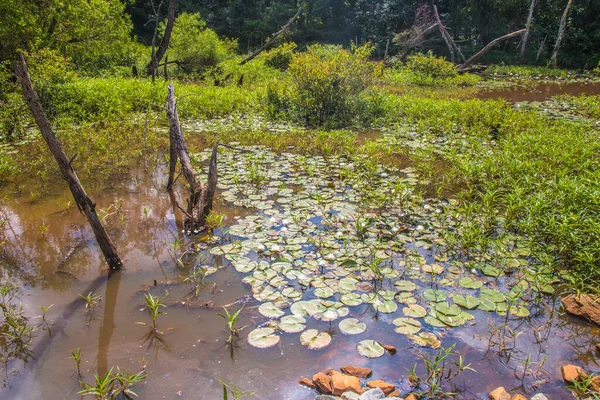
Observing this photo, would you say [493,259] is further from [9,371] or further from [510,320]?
[9,371]

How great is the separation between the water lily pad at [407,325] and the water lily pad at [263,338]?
2.68 ft

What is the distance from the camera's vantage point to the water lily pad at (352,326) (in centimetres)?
249

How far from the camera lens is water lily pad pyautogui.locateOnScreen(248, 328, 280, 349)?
240cm

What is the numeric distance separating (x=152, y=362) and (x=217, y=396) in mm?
505

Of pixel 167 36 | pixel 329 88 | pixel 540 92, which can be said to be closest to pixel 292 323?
pixel 329 88

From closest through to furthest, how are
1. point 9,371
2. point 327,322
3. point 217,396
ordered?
point 217,396 → point 9,371 → point 327,322

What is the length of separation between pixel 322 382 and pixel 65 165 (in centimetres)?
241

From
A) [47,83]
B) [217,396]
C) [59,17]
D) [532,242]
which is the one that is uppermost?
[59,17]

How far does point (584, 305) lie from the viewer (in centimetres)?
261

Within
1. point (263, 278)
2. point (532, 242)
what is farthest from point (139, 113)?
point (532, 242)

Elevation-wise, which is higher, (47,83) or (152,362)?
(47,83)

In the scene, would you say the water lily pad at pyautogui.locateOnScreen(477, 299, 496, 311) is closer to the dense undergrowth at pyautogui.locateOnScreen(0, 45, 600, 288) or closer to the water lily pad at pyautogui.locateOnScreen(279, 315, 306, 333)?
the dense undergrowth at pyautogui.locateOnScreen(0, 45, 600, 288)

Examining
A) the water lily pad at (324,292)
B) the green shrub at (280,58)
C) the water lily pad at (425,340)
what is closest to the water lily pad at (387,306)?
the water lily pad at (425,340)

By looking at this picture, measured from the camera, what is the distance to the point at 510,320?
2600mm
